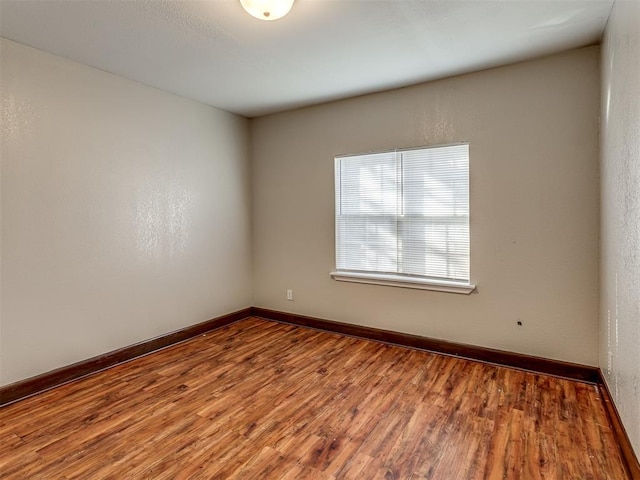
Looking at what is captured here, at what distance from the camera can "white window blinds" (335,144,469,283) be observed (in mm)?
3281

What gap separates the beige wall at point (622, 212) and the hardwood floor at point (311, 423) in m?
0.41

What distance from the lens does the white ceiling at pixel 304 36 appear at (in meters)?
2.15

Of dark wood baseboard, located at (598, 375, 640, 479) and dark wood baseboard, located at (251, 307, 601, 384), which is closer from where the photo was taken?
dark wood baseboard, located at (598, 375, 640, 479)

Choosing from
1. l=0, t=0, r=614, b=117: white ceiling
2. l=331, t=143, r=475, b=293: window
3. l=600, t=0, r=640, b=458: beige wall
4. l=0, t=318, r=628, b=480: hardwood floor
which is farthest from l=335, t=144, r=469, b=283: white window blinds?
l=600, t=0, r=640, b=458: beige wall

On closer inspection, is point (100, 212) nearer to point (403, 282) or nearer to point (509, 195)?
point (403, 282)

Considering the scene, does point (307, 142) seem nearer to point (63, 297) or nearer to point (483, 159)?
point (483, 159)

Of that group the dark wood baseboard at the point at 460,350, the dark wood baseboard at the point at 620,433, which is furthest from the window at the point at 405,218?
the dark wood baseboard at the point at 620,433

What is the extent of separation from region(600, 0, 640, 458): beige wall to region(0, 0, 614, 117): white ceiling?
0.44 m

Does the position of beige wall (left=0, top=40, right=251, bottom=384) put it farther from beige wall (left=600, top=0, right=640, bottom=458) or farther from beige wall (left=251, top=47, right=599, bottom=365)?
beige wall (left=600, top=0, right=640, bottom=458)

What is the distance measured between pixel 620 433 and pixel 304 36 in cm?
311

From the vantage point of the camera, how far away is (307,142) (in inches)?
163

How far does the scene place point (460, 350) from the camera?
325cm

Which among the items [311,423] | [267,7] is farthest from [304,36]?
[311,423]

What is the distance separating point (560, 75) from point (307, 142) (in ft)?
8.01
